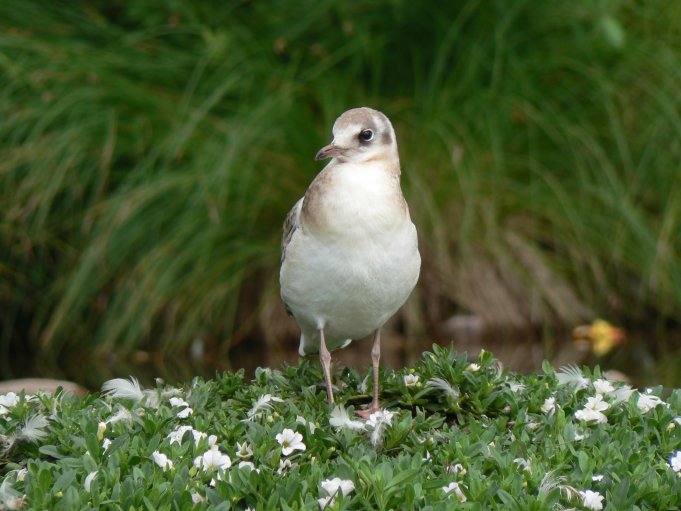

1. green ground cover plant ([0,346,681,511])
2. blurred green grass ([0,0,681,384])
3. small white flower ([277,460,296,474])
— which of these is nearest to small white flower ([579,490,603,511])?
→ green ground cover plant ([0,346,681,511])

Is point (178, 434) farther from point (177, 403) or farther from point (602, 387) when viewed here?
point (602, 387)

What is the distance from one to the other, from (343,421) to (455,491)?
2.30ft

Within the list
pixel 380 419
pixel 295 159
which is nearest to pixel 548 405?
pixel 380 419

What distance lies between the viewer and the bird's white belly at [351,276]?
4469mm

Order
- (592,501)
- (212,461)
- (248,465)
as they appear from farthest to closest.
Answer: (212,461) → (248,465) → (592,501)

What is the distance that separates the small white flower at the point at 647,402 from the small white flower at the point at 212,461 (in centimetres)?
158

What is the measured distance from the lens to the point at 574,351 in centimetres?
856

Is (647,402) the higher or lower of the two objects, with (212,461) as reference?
lower

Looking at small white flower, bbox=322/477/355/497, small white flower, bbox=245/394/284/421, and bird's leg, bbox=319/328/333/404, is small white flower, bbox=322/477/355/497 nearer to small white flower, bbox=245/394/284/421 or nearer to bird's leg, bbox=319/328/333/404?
small white flower, bbox=245/394/284/421

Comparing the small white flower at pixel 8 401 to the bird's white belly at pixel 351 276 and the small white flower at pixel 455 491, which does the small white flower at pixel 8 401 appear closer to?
the bird's white belly at pixel 351 276

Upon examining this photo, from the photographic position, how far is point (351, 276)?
4480 millimetres

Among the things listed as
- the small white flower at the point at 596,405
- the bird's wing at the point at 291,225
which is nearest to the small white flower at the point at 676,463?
→ the small white flower at the point at 596,405

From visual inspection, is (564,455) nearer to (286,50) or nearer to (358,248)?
(358,248)

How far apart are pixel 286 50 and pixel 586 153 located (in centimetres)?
245
